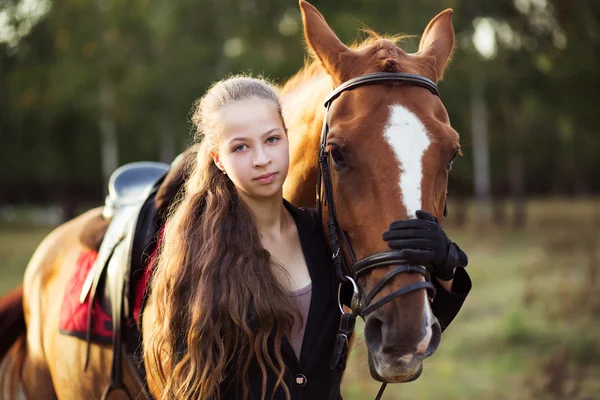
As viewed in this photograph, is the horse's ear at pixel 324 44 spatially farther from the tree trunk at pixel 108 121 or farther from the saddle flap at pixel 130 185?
the tree trunk at pixel 108 121

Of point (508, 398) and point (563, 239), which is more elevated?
point (563, 239)

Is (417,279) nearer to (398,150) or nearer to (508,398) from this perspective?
(398,150)

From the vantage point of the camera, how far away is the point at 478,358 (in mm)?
6262

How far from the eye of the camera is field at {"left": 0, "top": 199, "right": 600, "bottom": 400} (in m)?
5.29

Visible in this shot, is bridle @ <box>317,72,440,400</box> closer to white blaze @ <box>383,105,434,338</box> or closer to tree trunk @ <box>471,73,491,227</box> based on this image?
white blaze @ <box>383,105,434,338</box>

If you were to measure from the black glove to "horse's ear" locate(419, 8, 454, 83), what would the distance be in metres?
0.65

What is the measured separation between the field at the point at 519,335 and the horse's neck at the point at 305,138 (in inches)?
25.1

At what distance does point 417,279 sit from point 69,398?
1948mm

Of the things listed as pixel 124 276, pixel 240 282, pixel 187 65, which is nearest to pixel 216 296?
pixel 240 282

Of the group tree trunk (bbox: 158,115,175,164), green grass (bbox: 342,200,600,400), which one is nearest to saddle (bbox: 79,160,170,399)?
green grass (bbox: 342,200,600,400)

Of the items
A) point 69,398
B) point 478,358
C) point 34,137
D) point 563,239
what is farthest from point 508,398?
point 34,137

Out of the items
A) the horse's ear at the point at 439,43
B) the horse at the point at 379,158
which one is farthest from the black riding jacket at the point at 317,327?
the horse's ear at the point at 439,43

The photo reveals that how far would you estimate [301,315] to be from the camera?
2059 mm

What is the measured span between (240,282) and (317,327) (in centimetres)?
30
